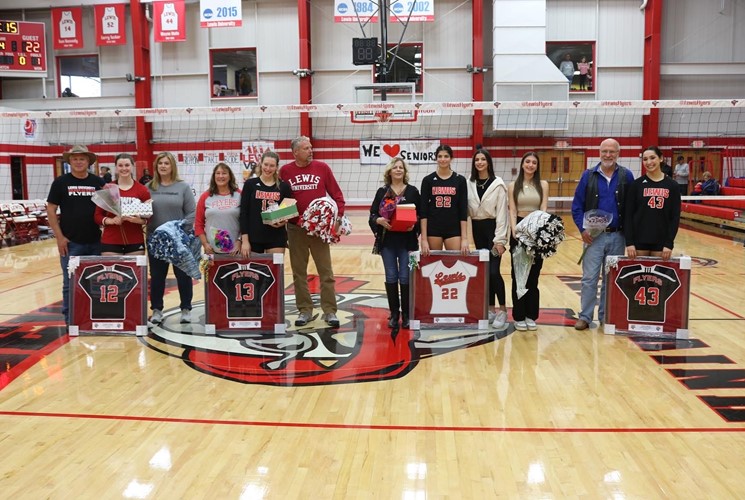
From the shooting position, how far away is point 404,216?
5.17 metres

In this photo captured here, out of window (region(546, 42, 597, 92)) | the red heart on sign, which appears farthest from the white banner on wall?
window (region(546, 42, 597, 92))

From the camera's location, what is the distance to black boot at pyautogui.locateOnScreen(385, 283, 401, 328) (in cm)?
556

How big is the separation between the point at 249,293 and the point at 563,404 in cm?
273

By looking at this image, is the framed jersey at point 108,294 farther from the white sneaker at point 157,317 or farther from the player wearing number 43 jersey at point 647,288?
the player wearing number 43 jersey at point 647,288

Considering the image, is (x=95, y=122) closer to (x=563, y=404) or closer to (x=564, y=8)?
(x=564, y=8)

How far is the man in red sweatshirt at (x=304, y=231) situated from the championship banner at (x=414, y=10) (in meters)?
12.3

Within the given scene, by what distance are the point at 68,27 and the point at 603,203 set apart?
59.2ft

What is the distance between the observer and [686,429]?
3428mm

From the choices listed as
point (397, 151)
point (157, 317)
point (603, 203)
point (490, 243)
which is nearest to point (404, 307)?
point (490, 243)

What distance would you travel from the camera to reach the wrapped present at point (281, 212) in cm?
515

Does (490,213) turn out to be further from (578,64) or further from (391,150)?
(578,64)

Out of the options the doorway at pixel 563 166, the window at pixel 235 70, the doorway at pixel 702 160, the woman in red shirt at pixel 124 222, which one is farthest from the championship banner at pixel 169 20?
the doorway at pixel 702 160

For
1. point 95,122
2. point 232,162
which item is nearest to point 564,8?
point 232,162

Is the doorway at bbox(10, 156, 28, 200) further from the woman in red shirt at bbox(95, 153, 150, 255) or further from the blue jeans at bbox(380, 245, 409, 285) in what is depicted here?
the blue jeans at bbox(380, 245, 409, 285)
